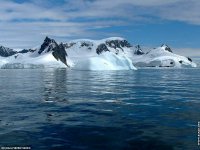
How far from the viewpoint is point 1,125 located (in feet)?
60.0

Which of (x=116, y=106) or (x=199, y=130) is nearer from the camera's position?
(x=199, y=130)

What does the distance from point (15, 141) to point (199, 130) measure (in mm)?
8830

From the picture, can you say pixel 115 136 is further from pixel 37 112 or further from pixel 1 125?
pixel 37 112

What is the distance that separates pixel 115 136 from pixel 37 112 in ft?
25.8

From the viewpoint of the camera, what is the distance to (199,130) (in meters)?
17.4

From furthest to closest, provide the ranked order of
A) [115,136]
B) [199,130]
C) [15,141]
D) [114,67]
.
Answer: [114,67] < [199,130] < [115,136] < [15,141]

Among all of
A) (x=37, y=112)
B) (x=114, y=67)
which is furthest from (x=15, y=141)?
(x=114, y=67)

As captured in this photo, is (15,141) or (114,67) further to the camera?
(114,67)

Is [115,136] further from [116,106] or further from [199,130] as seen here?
[116,106]

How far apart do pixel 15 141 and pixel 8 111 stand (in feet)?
26.7

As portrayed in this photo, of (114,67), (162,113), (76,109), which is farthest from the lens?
(114,67)

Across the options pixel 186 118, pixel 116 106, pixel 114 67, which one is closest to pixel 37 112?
pixel 116 106

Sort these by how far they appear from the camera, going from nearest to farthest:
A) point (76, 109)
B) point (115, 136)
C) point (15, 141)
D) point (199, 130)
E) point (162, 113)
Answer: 1. point (15, 141)
2. point (115, 136)
3. point (199, 130)
4. point (162, 113)
5. point (76, 109)

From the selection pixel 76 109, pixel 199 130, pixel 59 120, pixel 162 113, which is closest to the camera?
pixel 199 130
